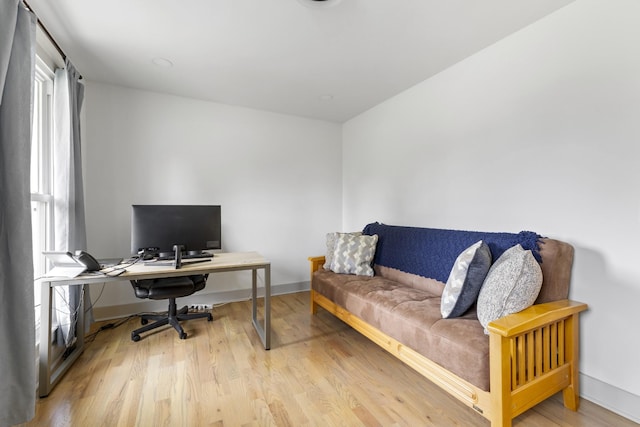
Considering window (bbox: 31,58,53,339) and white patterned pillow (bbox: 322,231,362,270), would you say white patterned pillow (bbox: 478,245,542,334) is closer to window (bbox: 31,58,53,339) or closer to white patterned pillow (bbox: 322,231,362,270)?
white patterned pillow (bbox: 322,231,362,270)

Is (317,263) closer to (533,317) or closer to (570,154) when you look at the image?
(533,317)

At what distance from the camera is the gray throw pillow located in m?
1.67

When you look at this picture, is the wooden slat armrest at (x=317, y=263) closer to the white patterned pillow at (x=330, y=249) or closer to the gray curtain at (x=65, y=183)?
the white patterned pillow at (x=330, y=249)

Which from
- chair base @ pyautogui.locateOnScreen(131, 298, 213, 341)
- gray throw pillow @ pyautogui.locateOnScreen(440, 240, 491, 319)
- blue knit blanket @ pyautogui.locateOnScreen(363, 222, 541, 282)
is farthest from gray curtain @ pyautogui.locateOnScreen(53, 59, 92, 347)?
gray throw pillow @ pyautogui.locateOnScreen(440, 240, 491, 319)

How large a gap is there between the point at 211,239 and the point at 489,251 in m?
2.25

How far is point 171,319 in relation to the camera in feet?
8.48

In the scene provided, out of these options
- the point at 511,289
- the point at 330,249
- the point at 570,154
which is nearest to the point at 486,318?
the point at 511,289

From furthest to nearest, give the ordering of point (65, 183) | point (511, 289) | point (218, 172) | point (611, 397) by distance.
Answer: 1. point (218, 172)
2. point (65, 183)
3. point (611, 397)
4. point (511, 289)

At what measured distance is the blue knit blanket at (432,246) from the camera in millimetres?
1873

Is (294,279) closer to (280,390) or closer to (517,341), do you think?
(280,390)

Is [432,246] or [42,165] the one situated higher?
[42,165]

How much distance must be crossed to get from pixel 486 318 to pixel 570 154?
3.91 feet

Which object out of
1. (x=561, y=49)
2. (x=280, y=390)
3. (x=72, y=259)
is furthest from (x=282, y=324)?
(x=561, y=49)

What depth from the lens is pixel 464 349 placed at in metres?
1.40
